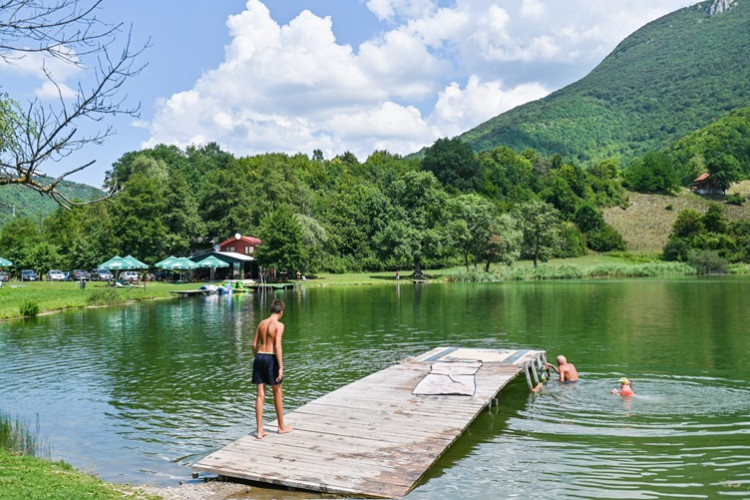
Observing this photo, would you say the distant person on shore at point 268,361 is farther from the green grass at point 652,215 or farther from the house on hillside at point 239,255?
the green grass at point 652,215

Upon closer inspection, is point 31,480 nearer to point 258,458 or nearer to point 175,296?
point 258,458

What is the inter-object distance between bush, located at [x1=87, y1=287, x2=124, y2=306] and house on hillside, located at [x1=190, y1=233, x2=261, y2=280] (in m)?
27.3

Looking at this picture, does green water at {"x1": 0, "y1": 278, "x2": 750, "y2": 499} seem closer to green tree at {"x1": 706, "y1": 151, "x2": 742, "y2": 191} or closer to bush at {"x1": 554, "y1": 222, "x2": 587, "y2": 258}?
bush at {"x1": 554, "y1": 222, "x2": 587, "y2": 258}

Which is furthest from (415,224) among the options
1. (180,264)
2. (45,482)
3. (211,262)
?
(45,482)

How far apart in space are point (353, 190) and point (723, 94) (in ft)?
496

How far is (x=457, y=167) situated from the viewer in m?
126

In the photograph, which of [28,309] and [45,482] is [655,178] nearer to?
[28,309]

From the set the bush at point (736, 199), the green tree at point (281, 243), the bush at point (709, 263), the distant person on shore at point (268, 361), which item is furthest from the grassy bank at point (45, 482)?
the bush at point (736, 199)

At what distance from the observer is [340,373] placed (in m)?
19.2

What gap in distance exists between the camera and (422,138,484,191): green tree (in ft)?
413

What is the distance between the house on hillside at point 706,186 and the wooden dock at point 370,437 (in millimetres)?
142041

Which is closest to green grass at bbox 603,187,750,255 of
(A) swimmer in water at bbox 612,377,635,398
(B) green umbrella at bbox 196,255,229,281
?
(B) green umbrella at bbox 196,255,229,281

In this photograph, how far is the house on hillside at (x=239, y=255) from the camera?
78188 mm

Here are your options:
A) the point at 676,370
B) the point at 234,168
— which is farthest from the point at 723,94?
the point at 676,370
